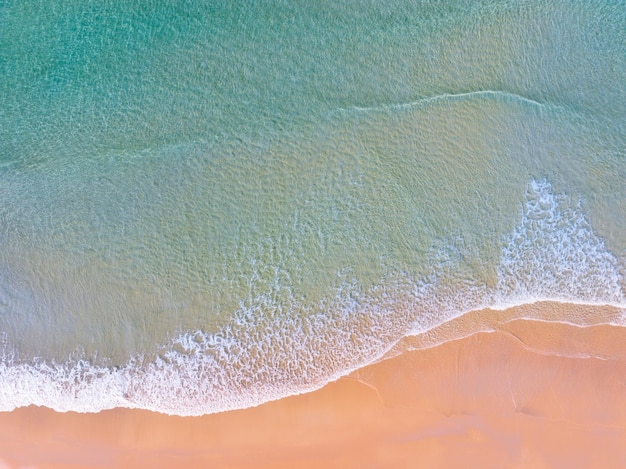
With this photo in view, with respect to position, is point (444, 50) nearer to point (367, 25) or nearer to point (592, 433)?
point (367, 25)

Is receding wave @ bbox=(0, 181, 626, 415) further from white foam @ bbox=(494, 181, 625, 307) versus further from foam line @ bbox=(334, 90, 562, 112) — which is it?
foam line @ bbox=(334, 90, 562, 112)

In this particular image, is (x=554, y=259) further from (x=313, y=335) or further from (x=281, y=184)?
(x=281, y=184)

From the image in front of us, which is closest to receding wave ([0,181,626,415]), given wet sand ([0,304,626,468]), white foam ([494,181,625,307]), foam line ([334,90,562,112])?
white foam ([494,181,625,307])

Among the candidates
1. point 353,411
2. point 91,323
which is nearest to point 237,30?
point 91,323

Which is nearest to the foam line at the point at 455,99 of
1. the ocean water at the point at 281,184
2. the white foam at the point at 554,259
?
the ocean water at the point at 281,184

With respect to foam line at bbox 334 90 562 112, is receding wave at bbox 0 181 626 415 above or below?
below

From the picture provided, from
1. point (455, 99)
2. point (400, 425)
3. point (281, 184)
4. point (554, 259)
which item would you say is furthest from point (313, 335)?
point (455, 99)
